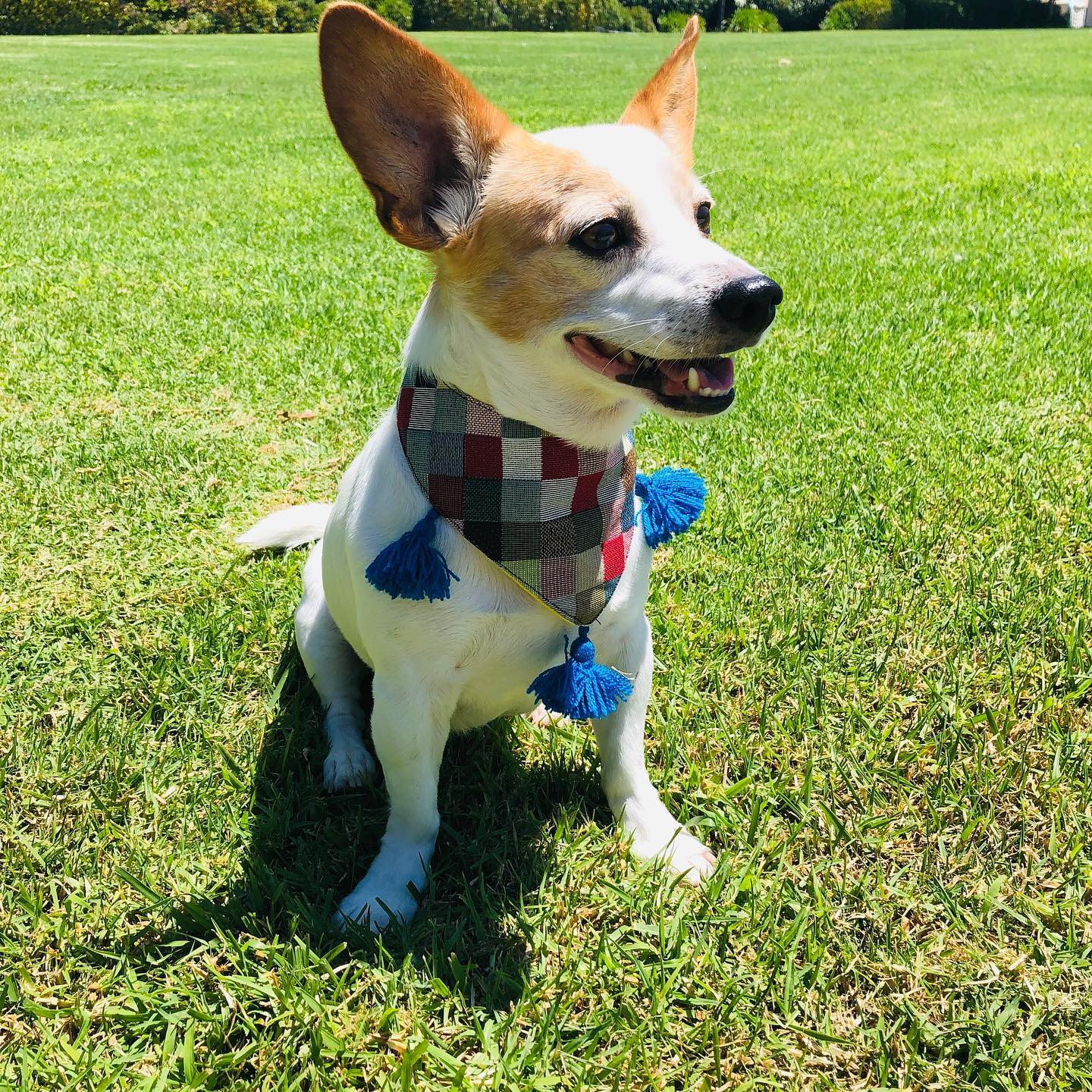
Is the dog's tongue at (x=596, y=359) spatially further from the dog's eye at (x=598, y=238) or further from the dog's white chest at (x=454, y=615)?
the dog's white chest at (x=454, y=615)

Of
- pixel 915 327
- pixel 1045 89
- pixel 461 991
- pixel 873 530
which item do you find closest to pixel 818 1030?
pixel 461 991

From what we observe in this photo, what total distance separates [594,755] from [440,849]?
522 mm

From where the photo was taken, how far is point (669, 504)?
7.66 feet

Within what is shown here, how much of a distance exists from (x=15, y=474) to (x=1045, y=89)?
58.4 ft

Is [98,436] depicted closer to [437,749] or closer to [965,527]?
[437,749]

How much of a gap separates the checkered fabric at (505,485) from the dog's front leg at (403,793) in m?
0.36

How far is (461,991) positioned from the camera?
2.04 m

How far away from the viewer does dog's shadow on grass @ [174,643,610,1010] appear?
2137 mm

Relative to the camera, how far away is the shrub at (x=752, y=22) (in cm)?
4769

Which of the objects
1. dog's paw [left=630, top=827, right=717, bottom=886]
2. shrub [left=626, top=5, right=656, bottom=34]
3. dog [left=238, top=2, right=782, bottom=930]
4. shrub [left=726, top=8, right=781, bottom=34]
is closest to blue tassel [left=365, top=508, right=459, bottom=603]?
dog [left=238, top=2, right=782, bottom=930]

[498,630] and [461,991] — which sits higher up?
[498,630]

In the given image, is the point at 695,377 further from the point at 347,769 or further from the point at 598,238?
the point at 347,769

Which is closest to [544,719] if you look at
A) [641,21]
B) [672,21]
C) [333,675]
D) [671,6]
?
[333,675]

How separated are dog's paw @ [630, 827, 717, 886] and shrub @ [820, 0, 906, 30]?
5440 centimetres
